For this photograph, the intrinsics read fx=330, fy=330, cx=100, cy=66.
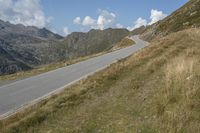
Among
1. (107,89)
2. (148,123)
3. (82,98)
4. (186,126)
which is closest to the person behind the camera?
(186,126)

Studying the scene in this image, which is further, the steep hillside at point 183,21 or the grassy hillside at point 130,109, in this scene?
the steep hillside at point 183,21

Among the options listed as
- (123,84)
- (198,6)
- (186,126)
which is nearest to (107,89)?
(123,84)

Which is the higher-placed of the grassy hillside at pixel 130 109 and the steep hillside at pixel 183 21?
the steep hillside at pixel 183 21

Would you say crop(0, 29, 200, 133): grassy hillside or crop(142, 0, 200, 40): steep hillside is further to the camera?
crop(142, 0, 200, 40): steep hillside

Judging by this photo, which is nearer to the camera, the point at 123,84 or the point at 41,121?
the point at 41,121

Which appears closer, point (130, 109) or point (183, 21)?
point (130, 109)

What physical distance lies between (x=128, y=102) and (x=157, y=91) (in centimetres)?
115

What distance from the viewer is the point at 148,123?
9180 mm

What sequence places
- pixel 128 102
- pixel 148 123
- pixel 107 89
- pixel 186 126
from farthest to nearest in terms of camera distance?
pixel 107 89 → pixel 128 102 → pixel 148 123 → pixel 186 126

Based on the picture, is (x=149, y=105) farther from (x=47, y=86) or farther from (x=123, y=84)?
(x=47, y=86)

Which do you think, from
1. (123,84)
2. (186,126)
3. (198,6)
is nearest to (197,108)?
(186,126)

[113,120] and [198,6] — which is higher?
[198,6]

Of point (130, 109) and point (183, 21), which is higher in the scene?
point (183, 21)

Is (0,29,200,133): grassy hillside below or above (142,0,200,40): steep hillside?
below
